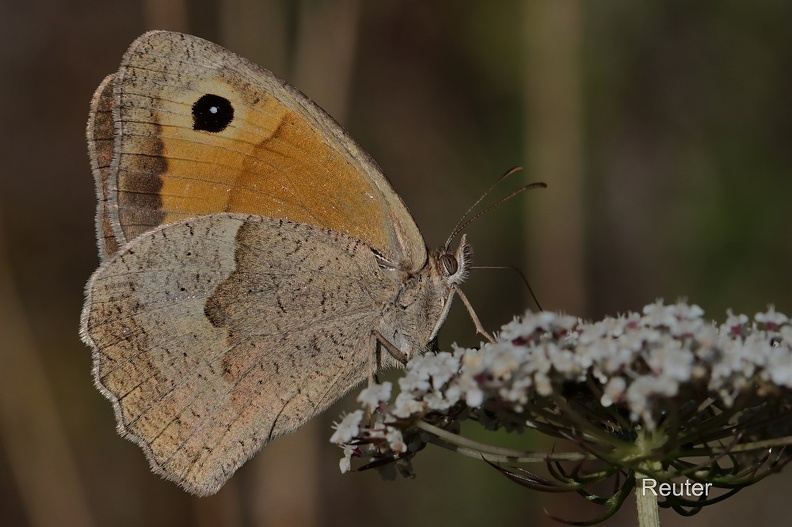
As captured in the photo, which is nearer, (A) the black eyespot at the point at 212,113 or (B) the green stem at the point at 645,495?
(B) the green stem at the point at 645,495

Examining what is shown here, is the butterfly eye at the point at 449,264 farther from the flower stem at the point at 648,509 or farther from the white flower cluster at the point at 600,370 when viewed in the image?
the flower stem at the point at 648,509

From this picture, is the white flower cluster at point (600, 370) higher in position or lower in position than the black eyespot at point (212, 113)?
lower

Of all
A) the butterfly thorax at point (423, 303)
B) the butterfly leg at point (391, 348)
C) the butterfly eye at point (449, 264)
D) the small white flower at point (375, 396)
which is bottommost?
the small white flower at point (375, 396)

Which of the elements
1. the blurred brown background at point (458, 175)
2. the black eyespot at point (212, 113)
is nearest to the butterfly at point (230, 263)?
the black eyespot at point (212, 113)

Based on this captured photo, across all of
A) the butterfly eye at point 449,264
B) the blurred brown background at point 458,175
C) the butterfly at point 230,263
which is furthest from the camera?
the blurred brown background at point 458,175

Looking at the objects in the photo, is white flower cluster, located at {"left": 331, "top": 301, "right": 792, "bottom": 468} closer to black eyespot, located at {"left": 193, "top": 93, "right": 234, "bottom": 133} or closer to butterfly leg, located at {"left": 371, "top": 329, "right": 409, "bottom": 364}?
butterfly leg, located at {"left": 371, "top": 329, "right": 409, "bottom": 364}

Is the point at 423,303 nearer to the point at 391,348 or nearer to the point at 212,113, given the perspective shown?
the point at 391,348

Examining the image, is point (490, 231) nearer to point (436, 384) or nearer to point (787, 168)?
point (787, 168)

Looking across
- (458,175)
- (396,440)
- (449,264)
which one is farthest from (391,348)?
(458,175)
